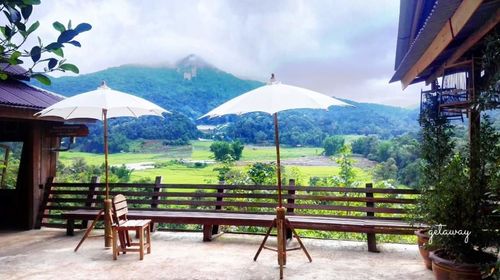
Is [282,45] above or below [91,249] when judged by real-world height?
above

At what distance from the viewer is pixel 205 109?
15.9m

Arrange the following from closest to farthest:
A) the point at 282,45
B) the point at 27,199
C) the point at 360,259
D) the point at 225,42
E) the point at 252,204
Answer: the point at 360,259 < the point at 252,204 < the point at 27,199 < the point at 282,45 < the point at 225,42

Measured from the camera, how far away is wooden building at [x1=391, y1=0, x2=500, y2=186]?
2.65 metres

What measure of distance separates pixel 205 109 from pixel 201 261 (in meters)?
11.9

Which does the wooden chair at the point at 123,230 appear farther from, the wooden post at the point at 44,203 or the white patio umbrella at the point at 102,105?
the wooden post at the point at 44,203

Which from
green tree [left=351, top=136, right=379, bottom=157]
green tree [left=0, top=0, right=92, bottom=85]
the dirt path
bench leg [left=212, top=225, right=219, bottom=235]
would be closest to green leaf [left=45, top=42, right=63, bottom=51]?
green tree [left=0, top=0, right=92, bottom=85]

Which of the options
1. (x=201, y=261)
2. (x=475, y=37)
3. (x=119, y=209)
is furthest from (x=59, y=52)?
(x=119, y=209)

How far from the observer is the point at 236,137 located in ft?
35.7

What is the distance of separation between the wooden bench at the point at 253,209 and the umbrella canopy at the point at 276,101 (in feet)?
5.05

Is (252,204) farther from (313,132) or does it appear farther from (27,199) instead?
(313,132)

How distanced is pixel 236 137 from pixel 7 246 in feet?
21.8

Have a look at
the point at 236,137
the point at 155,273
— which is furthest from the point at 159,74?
the point at 155,273

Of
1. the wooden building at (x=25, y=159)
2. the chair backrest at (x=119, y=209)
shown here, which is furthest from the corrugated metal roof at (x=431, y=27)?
the wooden building at (x=25, y=159)

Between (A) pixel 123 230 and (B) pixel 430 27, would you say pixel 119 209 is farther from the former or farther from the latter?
(B) pixel 430 27
